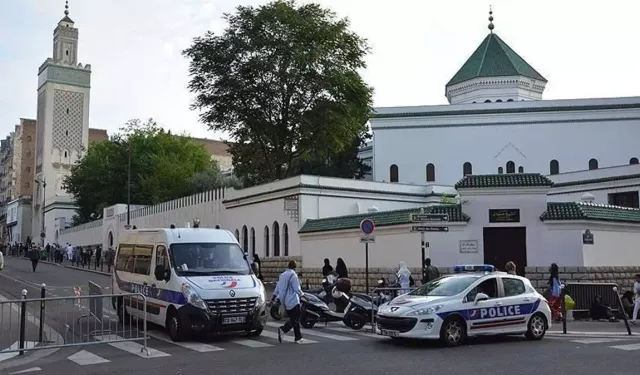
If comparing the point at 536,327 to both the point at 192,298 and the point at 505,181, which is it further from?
the point at 505,181

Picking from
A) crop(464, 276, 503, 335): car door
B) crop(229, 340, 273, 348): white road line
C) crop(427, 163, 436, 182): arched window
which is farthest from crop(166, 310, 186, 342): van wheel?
crop(427, 163, 436, 182): arched window

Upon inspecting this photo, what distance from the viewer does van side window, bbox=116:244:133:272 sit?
1720cm

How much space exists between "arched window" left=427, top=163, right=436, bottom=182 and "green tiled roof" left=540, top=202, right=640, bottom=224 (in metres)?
28.2

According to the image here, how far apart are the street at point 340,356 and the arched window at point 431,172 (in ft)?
125

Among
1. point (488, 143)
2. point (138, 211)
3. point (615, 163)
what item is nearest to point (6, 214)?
point (138, 211)

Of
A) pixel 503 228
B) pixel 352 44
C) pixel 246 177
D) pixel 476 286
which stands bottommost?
pixel 476 286

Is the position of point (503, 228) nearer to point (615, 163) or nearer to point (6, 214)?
point (615, 163)

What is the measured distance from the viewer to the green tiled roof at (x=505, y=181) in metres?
23.2

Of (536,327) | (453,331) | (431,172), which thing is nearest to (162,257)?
(453,331)

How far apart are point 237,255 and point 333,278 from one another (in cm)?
567

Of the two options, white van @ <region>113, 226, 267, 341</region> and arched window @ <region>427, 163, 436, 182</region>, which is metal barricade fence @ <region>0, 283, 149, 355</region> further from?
arched window @ <region>427, 163, 436, 182</region>

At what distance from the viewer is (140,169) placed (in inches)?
2616

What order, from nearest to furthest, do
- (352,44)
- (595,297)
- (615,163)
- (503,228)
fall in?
(595,297) < (503,228) < (352,44) < (615,163)

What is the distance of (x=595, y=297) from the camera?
19.8 m
